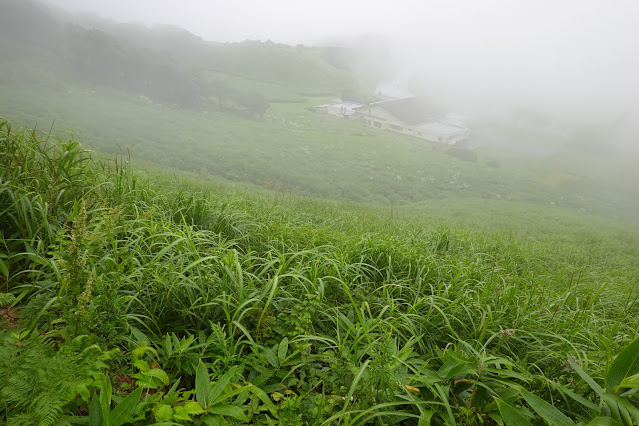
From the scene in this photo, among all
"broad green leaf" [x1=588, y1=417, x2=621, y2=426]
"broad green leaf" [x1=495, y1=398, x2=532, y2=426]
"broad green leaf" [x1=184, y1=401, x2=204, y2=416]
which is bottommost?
"broad green leaf" [x1=184, y1=401, x2=204, y2=416]

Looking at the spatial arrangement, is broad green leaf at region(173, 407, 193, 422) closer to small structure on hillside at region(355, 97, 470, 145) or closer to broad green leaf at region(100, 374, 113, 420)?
broad green leaf at region(100, 374, 113, 420)

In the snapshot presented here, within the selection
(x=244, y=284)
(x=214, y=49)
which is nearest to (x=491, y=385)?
(x=244, y=284)

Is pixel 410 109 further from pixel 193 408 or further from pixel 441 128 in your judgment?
pixel 193 408

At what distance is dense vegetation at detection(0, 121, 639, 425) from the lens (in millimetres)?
1348

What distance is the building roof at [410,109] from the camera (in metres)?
43.2

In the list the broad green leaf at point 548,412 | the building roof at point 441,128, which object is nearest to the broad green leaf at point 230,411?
the broad green leaf at point 548,412

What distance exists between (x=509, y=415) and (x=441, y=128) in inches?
1776

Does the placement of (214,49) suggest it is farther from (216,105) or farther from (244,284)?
(244,284)

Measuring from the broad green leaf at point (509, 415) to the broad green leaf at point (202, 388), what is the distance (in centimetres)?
Answer: 119

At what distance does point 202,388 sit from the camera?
55.1 inches

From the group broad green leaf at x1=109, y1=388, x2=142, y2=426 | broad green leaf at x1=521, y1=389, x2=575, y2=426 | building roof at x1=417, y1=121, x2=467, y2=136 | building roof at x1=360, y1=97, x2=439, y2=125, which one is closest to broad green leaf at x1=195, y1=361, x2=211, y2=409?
broad green leaf at x1=109, y1=388, x2=142, y2=426

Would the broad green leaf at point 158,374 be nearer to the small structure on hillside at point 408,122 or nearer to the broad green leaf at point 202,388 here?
the broad green leaf at point 202,388

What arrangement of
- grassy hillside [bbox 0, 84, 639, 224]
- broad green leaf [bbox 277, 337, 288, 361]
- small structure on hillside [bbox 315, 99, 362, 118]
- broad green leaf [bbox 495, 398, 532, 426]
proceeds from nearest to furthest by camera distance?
broad green leaf [bbox 495, 398, 532, 426] < broad green leaf [bbox 277, 337, 288, 361] < grassy hillside [bbox 0, 84, 639, 224] < small structure on hillside [bbox 315, 99, 362, 118]

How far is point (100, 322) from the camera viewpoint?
157cm
